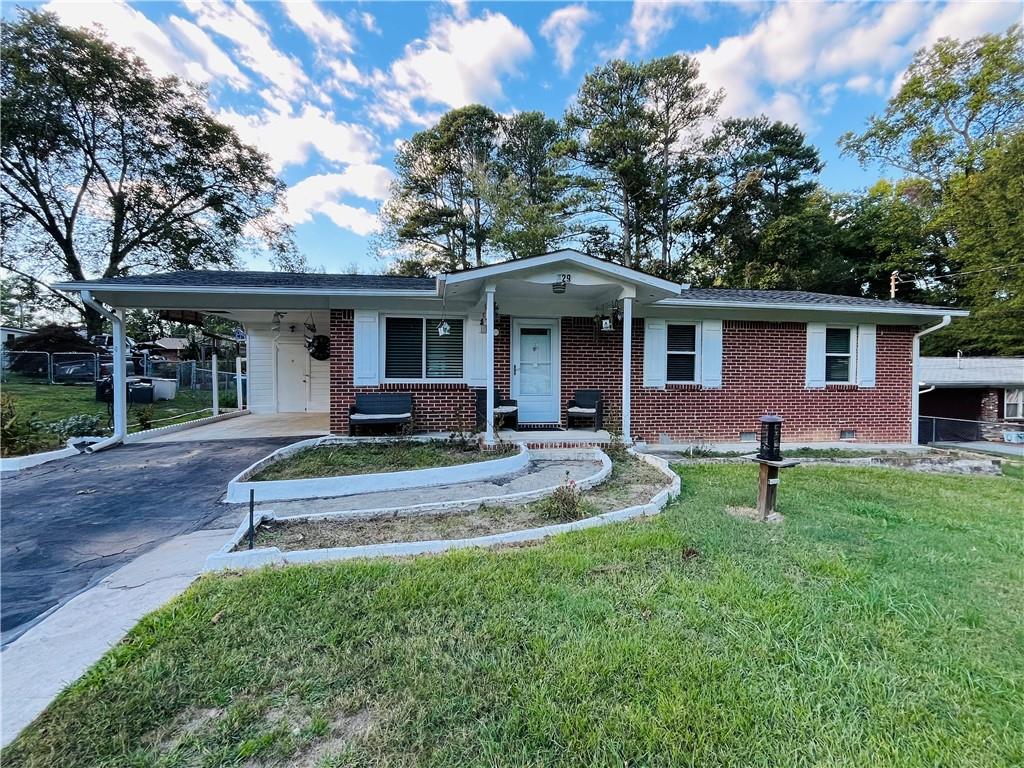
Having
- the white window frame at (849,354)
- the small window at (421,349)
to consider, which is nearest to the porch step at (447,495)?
the small window at (421,349)

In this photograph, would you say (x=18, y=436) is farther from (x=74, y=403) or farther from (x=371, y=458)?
(x=74, y=403)

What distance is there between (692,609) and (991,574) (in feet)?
8.54

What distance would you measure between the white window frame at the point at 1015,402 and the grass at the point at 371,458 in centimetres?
2025

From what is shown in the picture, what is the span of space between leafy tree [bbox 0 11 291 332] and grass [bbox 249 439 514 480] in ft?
61.3

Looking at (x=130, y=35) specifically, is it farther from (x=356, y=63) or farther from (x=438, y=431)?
(x=438, y=431)

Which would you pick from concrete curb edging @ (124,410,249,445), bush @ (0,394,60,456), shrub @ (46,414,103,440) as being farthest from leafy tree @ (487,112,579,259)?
bush @ (0,394,60,456)

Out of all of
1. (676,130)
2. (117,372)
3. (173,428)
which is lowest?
(173,428)

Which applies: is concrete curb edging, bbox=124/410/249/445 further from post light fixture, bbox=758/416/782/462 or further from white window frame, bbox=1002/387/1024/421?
white window frame, bbox=1002/387/1024/421

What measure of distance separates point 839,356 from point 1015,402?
12.8 metres

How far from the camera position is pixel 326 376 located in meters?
12.7

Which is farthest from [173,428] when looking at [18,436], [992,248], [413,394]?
[992,248]

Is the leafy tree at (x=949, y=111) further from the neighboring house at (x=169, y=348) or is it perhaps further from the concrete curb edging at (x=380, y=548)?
the neighboring house at (x=169, y=348)

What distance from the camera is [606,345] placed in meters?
8.91

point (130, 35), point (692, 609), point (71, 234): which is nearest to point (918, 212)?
point (692, 609)
